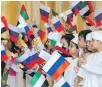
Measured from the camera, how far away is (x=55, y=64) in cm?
291

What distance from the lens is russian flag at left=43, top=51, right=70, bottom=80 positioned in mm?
2902

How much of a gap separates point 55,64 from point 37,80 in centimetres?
30

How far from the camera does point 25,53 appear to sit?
3271 millimetres

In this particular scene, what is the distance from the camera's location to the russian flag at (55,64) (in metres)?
2.90

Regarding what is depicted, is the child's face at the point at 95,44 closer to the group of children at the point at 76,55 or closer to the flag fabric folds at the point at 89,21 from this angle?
the group of children at the point at 76,55

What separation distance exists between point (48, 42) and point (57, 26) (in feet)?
1.15

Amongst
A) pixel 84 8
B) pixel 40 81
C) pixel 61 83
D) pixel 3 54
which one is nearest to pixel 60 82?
pixel 61 83

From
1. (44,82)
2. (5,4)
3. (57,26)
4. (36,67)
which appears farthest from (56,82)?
(5,4)

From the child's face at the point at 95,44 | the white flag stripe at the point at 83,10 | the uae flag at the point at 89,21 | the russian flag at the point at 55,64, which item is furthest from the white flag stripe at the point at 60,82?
the white flag stripe at the point at 83,10

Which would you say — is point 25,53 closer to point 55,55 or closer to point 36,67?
point 36,67

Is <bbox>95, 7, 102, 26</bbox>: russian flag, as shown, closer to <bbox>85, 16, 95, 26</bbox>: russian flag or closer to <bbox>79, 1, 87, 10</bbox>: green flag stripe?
<bbox>85, 16, 95, 26</bbox>: russian flag

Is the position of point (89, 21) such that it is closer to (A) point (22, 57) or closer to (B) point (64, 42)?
(B) point (64, 42)

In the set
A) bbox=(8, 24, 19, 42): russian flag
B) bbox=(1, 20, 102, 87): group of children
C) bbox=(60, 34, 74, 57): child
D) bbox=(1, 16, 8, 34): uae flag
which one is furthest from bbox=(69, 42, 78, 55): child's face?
bbox=(1, 16, 8, 34): uae flag

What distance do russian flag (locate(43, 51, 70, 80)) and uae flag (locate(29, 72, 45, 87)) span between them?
0.66 feet
